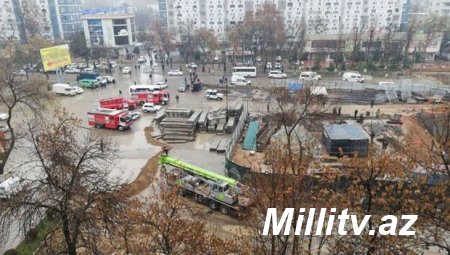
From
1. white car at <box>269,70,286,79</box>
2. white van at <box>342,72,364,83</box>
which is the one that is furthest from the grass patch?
white van at <box>342,72,364,83</box>

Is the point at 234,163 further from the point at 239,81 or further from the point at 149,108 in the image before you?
the point at 239,81

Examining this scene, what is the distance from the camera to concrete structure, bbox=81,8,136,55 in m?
70.8

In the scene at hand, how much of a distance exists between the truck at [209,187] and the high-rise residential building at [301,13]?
56.9 m

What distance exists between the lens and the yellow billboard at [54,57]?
4453cm

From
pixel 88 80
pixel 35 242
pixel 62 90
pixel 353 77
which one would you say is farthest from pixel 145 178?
pixel 353 77

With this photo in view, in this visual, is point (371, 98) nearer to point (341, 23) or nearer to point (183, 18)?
point (341, 23)

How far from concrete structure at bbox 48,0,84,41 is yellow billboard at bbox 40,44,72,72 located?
1613 inches

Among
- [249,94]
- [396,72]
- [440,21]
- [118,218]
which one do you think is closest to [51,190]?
[118,218]

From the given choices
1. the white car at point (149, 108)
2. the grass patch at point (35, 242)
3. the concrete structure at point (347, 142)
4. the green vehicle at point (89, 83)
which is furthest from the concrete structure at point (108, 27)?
the grass patch at point (35, 242)

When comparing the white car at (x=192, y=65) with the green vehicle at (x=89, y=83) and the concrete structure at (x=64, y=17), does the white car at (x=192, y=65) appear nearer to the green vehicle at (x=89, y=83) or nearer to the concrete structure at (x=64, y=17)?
the green vehicle at (x=89, y=83)

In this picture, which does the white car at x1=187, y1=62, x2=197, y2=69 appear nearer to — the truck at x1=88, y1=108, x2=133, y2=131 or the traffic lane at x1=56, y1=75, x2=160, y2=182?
the traffic lane at x1=56, y1=75, x2=160, y2=182

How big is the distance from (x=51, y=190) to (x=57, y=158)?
1.51 meters

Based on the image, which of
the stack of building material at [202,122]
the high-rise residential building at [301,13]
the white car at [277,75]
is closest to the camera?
the stack of building material at [202,122]

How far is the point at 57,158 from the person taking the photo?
516 inches
